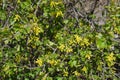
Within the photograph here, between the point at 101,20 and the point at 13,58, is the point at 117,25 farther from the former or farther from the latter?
the point at 13,58

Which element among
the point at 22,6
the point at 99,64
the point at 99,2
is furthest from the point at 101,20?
the point at 22,6

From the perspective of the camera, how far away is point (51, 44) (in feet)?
11.7

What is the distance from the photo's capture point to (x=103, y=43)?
A: 319cm

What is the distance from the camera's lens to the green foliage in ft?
11.1

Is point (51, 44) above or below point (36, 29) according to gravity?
below

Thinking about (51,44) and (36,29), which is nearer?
(36,29)

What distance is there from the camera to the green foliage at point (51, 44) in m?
3.38

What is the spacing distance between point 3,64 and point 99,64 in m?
→ 1.00

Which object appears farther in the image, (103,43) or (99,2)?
(99,2)

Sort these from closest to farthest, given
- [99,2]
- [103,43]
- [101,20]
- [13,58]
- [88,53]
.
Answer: [103,43], [88,53], [13,58], [101,20], [99,2]

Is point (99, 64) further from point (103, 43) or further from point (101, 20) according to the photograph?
point (101, 20)

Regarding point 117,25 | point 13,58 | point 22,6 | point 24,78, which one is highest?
point 22,6

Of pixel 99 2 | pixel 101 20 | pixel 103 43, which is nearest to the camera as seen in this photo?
pixel 103 43

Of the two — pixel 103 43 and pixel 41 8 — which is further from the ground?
pixel 41 8
